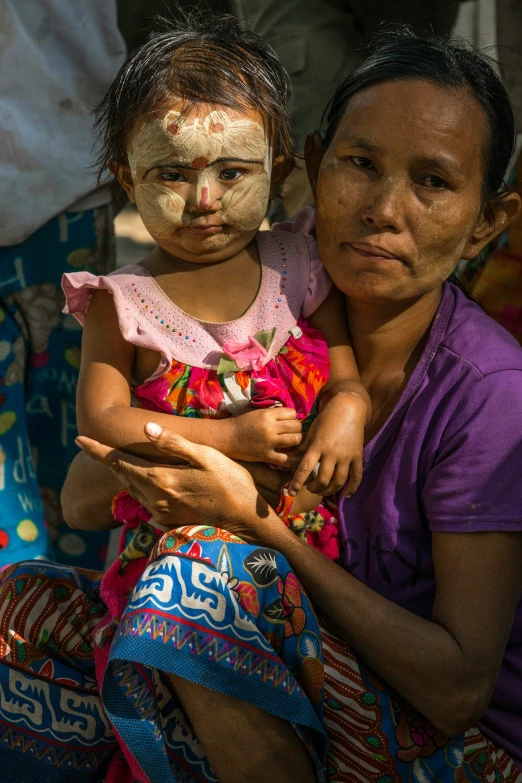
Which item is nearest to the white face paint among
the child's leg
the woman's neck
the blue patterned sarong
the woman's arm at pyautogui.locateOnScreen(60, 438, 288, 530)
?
the woman's neck

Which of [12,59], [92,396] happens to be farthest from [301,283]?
[12,59]

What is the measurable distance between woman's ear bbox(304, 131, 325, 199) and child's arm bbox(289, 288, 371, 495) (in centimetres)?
44

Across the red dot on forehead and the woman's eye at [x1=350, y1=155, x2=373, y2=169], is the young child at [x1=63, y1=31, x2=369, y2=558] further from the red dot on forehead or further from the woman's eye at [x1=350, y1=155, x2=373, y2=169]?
the woman's eye at [x1=350, y1=155, x2=373, y2=169]

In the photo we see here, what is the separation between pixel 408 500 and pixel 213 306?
60 centimetres

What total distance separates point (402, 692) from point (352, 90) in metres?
1.28

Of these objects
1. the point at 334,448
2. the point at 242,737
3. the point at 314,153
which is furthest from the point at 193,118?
the point at 242,737

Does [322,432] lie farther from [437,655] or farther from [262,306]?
[437,655]

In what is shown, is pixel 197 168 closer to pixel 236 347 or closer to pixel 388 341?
pixel 236 347

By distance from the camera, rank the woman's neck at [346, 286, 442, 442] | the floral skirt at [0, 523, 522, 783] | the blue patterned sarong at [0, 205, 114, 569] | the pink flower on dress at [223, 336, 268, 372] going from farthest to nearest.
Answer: the blue patterned sarong at [0, 205, 114, 569]
the woman's neck at [346, 286, 442, 442]
the pink flower on dress at [223, 336, 268, 372]
the floral skirt at [0, 523, 522, 783]

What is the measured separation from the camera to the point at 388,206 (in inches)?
77.5

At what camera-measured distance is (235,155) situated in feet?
6.71

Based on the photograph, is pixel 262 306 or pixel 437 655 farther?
pixel 262 306

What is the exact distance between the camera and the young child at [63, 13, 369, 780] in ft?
6.46

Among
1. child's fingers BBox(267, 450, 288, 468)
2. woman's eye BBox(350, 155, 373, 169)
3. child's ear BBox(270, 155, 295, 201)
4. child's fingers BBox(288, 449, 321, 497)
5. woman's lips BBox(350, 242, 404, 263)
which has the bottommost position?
child's fingers BBox(267, 450, 288, 468)
